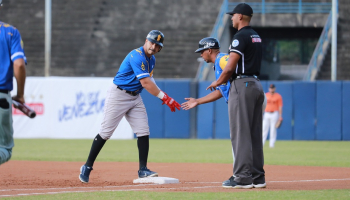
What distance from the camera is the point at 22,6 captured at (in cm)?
3167

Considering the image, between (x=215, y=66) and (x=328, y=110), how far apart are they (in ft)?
47.7

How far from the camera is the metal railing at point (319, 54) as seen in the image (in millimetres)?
25734

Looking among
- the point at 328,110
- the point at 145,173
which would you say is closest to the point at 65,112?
the point at 328,110

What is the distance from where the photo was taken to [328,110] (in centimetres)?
2092

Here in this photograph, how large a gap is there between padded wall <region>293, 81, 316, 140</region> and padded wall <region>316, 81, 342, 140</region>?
19cm

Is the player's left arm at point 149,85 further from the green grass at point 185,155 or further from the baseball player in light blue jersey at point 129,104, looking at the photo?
A: the green grass at point 185,155

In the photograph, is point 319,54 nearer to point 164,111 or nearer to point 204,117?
point 204,117

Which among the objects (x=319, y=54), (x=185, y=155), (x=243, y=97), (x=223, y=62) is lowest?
(x=185, y=155)

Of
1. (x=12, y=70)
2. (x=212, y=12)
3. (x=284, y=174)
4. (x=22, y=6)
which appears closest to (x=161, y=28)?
(x=212, y=12)

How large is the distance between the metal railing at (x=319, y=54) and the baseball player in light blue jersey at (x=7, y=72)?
835 inches

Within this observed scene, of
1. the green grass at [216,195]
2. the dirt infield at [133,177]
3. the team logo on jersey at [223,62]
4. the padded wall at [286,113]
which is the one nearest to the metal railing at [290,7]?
the padded wall at [286,113]

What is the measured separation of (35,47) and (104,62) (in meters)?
4.18

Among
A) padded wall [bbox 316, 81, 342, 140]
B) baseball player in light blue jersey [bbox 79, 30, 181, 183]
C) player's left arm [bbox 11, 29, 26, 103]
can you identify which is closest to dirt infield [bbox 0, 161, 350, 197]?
baseball player in light blue jersey [bbox 79, 30, 181, 183]

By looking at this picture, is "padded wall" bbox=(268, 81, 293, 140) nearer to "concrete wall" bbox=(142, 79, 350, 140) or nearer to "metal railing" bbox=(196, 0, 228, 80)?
"concrete wall" bbox=(142, 79, 350, 140)
